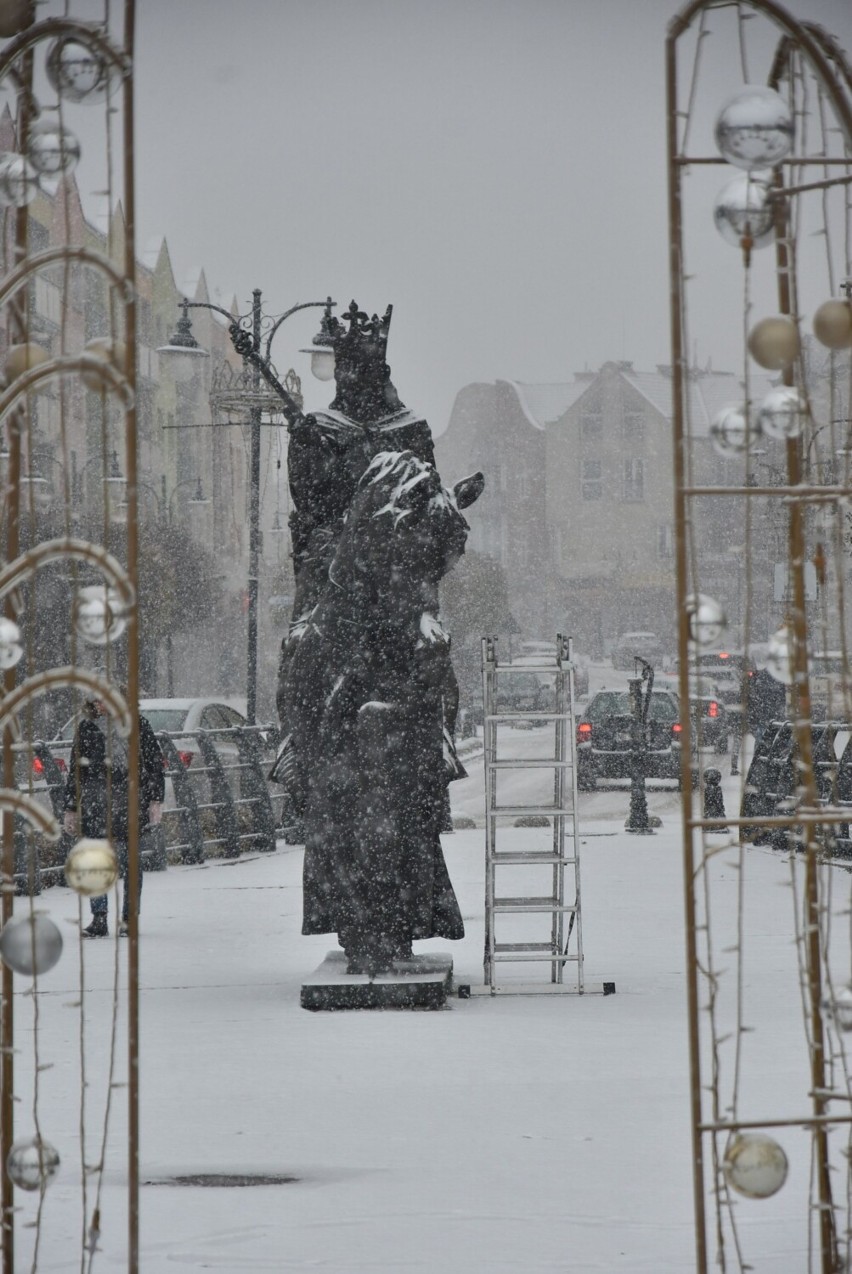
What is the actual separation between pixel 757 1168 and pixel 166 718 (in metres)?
13.5

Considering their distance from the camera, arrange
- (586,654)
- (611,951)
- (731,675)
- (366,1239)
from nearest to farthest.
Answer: (366,1239) < (611,951) < (731,675) < (586,654)

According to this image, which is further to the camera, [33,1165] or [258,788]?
[258,788]

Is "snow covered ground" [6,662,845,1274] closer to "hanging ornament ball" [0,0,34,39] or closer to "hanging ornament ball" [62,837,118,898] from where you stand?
"hanging ornament ball" [62,837,118,898]

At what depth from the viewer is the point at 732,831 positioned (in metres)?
16.3

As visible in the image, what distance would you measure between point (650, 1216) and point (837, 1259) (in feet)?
4.64

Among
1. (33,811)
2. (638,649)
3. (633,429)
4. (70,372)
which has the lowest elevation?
(33,811)

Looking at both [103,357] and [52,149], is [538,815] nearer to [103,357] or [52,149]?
[103,357]

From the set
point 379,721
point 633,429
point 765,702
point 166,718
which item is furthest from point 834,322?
point 633,429

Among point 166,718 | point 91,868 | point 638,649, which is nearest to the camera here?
point 91,868

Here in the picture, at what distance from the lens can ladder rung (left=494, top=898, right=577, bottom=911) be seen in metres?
8.44

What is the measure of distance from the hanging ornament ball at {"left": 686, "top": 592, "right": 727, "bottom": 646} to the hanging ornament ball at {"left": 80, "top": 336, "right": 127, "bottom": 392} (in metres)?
1.14

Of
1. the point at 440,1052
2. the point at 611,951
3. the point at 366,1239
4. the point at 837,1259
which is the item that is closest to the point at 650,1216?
the point at 366,1239

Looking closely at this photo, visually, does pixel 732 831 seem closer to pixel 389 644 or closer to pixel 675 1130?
pixel 389 644

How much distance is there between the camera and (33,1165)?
10.7 ft
